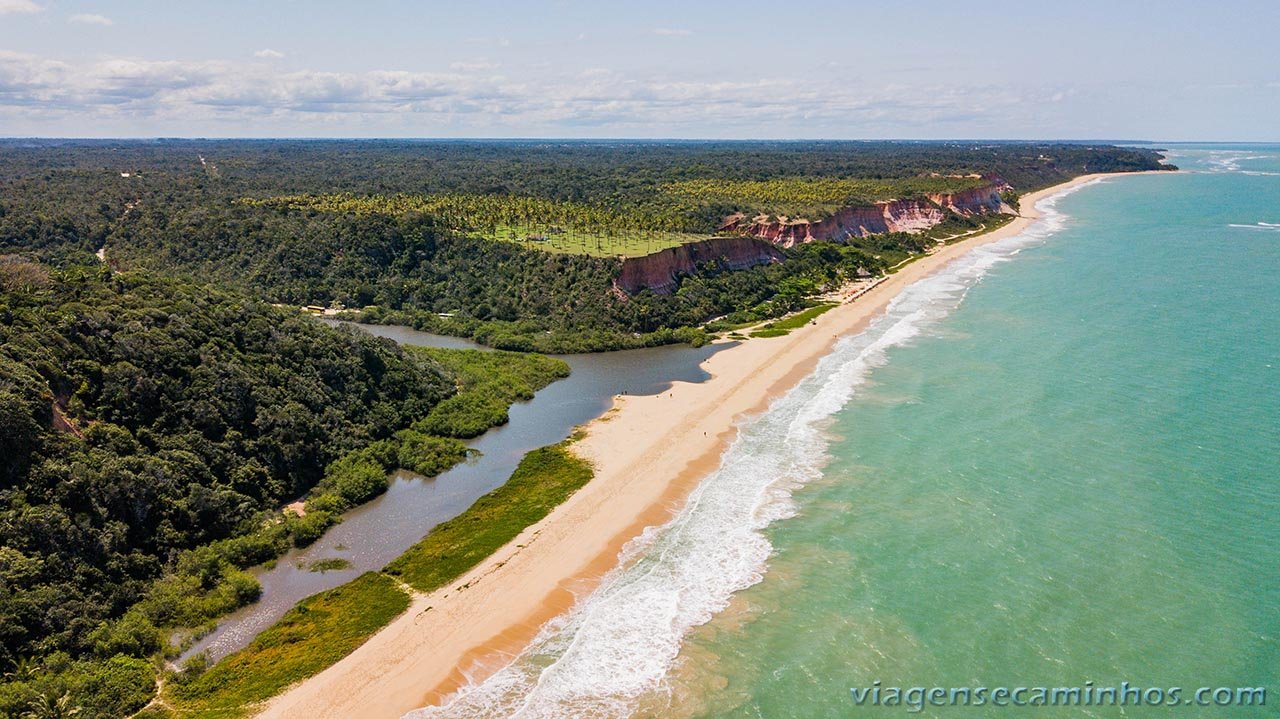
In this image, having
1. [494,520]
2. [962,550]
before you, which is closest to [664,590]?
[494,520]

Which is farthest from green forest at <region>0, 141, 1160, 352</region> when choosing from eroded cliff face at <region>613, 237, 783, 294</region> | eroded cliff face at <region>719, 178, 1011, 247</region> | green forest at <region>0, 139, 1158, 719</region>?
eroded cliff face at <region>719, 178, 1011, 247</region>

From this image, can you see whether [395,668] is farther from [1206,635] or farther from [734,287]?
[734,287]

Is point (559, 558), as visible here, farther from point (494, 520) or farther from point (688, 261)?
point (688, 261)

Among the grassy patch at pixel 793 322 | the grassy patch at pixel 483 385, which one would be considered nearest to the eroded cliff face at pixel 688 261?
the grassy patch at pixel 793 322

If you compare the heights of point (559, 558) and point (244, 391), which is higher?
point (244, 391)

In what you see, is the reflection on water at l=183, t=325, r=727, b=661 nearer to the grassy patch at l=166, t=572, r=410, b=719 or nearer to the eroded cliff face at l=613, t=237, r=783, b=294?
the grassy patch at l=166, t=572, r=410, b=719
